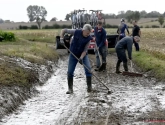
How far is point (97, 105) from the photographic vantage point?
8.06 meters

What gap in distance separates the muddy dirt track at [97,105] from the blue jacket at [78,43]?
119 cm

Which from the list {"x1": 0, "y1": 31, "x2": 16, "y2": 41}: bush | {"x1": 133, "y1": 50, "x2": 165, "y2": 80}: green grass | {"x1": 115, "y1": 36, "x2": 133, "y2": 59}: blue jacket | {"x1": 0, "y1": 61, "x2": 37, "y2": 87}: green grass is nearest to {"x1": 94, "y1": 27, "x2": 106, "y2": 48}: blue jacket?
{"x1": 115, "y1": 36, "x2": 133, "y2": 59}: blue jacket

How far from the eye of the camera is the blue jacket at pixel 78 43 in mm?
9406

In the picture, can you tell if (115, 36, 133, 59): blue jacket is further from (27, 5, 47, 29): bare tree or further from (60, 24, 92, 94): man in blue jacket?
(27, 5, 47, 29): bare tree

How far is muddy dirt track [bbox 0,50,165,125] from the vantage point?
6828mm

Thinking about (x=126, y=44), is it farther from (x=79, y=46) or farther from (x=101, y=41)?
(x=79, y=46)

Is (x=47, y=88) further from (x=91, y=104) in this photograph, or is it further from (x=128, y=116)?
(x=128, y=116)

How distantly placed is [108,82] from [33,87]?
8.51 feet

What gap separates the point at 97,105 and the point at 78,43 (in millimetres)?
2198

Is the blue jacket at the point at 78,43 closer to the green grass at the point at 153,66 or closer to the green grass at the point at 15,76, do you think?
the green grass at the point at 15,76

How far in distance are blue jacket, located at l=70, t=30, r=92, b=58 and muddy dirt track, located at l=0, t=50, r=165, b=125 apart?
1.19 m

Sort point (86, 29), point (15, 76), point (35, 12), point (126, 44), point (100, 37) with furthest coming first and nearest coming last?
point (35, 12) < point (100, 37) < point (126, 44) < point (15, 76) < point (86, 29)

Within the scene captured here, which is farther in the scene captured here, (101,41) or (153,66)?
(101,41)

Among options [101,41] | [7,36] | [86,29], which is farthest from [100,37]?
[7,36]
